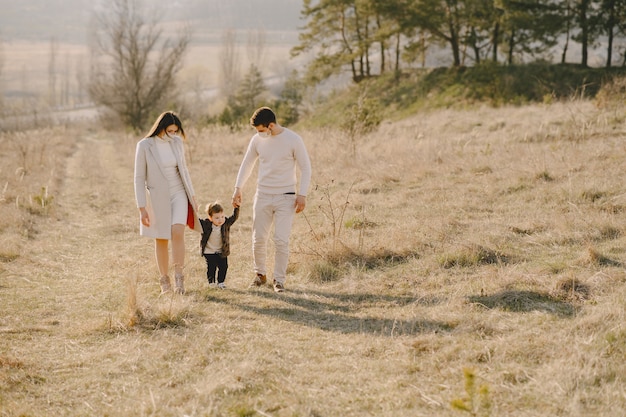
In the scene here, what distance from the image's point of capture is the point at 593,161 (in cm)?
978

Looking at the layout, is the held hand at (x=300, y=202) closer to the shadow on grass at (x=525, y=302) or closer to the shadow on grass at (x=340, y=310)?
the shadow on grass at (x=340, y=310)

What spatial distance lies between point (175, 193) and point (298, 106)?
3534 cm

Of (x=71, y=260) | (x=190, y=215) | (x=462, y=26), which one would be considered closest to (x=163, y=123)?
(x=190, y=215)

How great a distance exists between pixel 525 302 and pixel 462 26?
2760 cm

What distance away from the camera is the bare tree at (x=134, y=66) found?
37.5 m

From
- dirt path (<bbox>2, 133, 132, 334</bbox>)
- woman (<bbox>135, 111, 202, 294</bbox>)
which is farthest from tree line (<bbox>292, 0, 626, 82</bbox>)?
woman (<bbox>135, 111, 202, 294</bbox>)

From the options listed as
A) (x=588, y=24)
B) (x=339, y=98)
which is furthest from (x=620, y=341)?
(x=339, y=98)

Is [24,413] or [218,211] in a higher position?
[218,211]

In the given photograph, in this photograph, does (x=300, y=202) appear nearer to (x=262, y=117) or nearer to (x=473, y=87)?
(x=262, y=117)

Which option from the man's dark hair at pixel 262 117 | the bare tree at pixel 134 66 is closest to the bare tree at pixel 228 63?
the bare tree at pixel 134 66

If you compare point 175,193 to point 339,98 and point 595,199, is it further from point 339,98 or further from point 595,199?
point 339,98

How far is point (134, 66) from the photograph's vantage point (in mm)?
37594

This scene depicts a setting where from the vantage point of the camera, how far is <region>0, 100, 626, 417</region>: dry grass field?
3.54m

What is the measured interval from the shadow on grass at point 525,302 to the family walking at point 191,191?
1.98m
